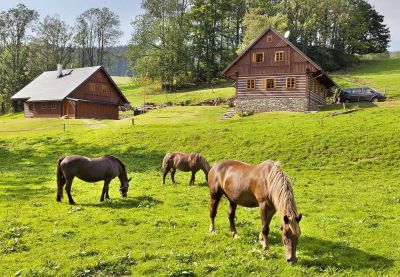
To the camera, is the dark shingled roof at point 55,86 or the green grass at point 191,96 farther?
the green grass at point 191,96

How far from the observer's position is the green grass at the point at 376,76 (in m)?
63.7

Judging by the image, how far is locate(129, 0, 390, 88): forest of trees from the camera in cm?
8706

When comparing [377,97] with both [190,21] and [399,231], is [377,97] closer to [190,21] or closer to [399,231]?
[399,231]

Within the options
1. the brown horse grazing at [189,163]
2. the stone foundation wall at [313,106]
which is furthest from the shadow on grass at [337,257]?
the stone foundation wall at [313,106]

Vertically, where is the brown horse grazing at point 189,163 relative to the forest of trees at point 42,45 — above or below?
below

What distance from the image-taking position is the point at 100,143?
35.2 metres

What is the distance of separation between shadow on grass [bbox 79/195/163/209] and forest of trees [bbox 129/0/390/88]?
70.3 m

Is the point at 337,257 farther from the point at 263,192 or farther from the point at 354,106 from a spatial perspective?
the point at 354,106

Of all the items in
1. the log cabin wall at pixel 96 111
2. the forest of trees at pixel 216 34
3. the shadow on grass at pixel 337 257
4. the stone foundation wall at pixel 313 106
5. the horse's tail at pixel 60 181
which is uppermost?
the forest of trees at pixel 216 34

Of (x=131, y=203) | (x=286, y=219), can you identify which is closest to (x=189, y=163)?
(x=131, y=203)

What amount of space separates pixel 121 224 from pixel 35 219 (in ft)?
10.5

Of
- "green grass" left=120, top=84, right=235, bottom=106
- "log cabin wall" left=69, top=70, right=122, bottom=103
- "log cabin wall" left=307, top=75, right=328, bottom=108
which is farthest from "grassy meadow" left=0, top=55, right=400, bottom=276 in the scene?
"green grass" left=120, top=84, right=235, bottom=106

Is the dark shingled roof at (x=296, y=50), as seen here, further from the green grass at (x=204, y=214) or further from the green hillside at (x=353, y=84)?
the green grass at (x=204, y=214)

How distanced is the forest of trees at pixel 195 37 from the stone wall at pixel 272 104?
36.8 m
